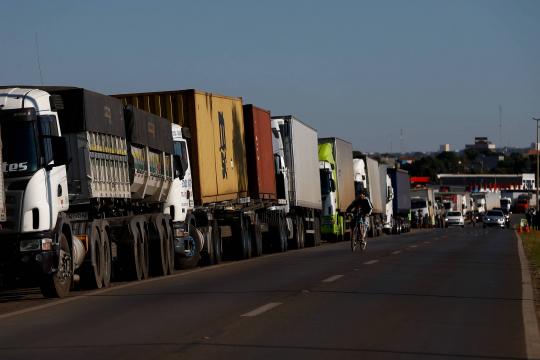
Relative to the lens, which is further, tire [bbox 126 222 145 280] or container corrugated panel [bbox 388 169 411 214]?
container corrugated panel [bbox 388 169 411 214]

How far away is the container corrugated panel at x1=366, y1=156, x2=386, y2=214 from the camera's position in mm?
61763

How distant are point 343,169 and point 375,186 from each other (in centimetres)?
1368

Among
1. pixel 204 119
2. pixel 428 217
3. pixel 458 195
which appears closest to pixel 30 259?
pixel 204 119

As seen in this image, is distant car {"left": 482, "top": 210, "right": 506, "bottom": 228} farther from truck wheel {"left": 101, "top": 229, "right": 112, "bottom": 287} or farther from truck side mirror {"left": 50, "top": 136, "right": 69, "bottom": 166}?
truck side mirror {"left": 50, "top": 136, "right": 69, "bottom": 166}

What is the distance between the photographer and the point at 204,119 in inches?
1137

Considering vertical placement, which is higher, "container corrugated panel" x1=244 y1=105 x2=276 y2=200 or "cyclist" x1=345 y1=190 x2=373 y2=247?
"container corrugated panel" x1=244 y1=105 x2=276 y2=200

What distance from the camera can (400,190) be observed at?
80750mm

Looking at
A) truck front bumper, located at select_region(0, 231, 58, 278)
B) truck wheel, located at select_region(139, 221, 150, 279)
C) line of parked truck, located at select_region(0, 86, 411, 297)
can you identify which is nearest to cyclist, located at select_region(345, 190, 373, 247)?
line of parked truck, located at select_region(0, 86, 411, 297)

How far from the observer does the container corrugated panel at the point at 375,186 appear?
61763mm

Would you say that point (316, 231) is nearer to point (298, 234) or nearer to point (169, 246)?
point (298, 234)

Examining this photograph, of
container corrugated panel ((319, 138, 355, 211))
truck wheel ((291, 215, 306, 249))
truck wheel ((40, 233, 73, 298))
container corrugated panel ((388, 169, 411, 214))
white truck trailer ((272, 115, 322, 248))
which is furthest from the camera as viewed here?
container corrugated panel ((388, 169, 411, 214))

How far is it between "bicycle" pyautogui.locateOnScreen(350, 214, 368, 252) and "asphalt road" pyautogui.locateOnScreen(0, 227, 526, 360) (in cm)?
1049

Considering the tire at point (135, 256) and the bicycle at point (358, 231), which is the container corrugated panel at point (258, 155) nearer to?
the bicycle at point (358, 231)

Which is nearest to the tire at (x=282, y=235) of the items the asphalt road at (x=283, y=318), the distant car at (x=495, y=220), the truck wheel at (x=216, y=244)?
the truck wheel at (x=216, y=244)
